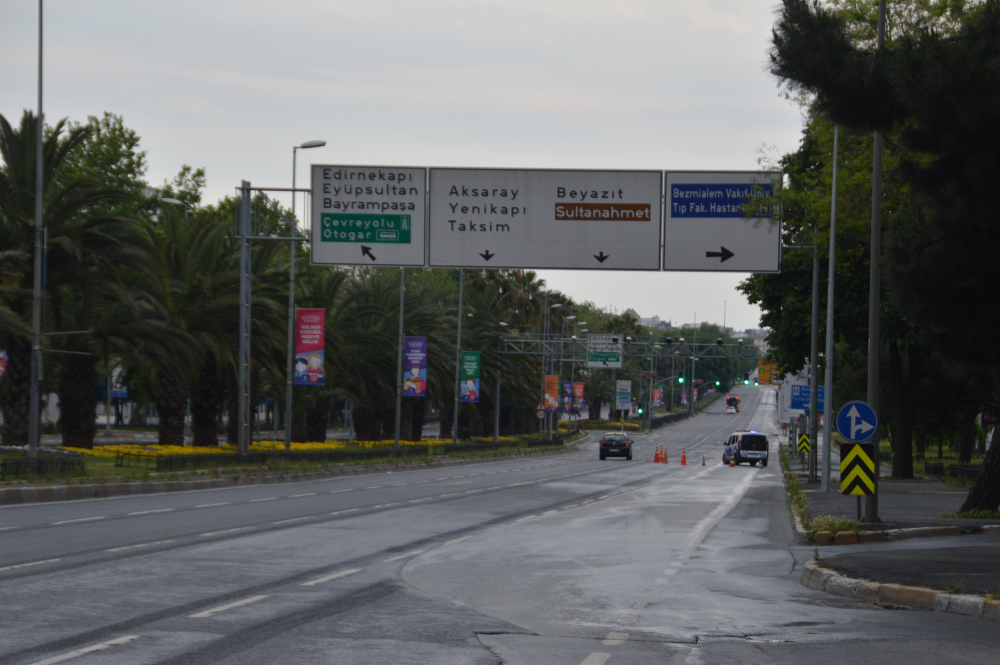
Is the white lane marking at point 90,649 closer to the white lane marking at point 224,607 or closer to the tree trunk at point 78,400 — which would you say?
the white lane marking at point 224,607

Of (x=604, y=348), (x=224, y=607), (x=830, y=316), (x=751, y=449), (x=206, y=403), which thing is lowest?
(x=751, y=449)

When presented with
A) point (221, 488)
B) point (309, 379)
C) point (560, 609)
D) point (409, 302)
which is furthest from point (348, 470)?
point (560, 609)

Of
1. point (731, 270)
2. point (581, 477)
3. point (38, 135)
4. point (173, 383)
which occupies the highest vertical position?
point (38, 135)

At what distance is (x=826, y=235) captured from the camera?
3181 cm

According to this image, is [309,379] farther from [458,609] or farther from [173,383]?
[458,609]

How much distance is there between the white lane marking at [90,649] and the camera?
743 cm

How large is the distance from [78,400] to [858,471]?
84.7 feet

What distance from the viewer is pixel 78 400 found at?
36.0 meters

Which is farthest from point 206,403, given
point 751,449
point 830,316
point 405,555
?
point 751,449

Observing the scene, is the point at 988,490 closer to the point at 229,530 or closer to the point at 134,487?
the point at 229,530

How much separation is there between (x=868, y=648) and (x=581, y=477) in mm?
33315

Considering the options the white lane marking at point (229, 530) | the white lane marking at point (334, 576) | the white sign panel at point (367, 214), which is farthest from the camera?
the white sign panel at point (367, 214)

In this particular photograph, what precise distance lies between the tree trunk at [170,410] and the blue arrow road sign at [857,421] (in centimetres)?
2730

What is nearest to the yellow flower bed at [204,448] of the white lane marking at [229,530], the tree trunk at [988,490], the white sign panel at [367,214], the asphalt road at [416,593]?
the white sign panel at [367,214]
